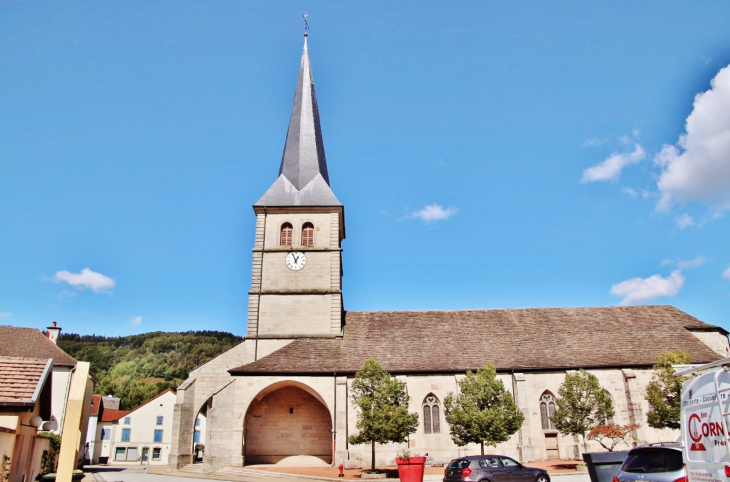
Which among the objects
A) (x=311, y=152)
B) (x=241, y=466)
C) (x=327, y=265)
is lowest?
(x=241, y=466)

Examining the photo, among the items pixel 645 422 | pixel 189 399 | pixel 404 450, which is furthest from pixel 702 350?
pixel 189 399

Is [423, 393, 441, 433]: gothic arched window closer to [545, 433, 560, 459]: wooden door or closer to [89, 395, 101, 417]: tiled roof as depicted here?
[545, 433, 560, 459]: wooden door

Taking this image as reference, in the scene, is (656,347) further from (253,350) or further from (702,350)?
(253,350)

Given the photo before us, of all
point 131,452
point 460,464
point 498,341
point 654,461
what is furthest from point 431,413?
point 131,452

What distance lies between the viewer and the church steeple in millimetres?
31516

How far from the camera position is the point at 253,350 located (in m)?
28.3

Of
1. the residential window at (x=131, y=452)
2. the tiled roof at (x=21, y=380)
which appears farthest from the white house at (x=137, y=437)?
the tiled roof at (x=21, y=380)

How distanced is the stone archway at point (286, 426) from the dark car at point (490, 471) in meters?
12.1

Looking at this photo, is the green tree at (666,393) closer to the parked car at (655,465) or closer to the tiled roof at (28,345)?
the parked car at (655,465)

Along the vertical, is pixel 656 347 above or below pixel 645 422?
above

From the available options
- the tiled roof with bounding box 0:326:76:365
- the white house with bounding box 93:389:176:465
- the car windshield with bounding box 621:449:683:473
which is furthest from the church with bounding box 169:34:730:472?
the white house with bounding box 93:389:176:465

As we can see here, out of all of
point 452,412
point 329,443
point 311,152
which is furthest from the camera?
point 311,152

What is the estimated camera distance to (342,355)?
89.5 ft

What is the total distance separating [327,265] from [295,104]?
1207 centimetres
